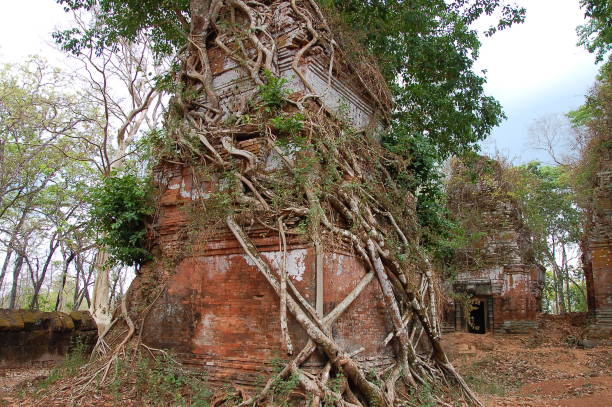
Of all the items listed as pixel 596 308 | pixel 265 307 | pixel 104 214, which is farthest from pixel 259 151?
pixel 596 308

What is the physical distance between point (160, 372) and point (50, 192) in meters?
11.8

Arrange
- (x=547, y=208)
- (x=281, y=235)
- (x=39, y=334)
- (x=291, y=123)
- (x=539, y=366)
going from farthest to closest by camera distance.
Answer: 1. (x=547, y=208)
2. (x=539, y=366)
3. (x=39, y=334)
4. (x=291, y=123)
5. (x=281, y=235)

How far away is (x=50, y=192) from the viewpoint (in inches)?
603

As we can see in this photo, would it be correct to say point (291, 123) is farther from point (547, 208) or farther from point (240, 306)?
point (547, 208)

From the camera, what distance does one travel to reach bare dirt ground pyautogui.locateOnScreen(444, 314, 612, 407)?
25.2 feet

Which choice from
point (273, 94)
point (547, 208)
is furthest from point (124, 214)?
point (547, 208)

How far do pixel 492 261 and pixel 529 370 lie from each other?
5.21 meters

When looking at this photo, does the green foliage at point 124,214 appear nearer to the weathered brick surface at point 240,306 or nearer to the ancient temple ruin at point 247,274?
the ancient temple ruin at point 247,274

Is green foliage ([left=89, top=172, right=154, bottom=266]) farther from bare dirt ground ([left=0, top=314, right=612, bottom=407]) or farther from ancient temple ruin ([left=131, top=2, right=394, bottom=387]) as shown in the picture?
bare dirt ground ([left=0, top=314, right=612, bottom=407])

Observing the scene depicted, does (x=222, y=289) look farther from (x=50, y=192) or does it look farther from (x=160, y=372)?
(x=50, y=192)

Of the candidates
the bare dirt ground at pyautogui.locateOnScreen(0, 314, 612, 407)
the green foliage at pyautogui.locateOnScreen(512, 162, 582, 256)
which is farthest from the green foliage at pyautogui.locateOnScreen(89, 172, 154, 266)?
the green foliage at pyautogui.locateOnScreen(512, 162, 582, 256)

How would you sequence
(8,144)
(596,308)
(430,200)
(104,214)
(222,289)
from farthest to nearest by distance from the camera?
1. (8,144)
2. (596,308)
3. (430,200)
4. (104,214)
5. (222,289)

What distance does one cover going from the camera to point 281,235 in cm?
557

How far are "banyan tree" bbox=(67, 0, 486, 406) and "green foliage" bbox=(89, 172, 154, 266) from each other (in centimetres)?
22
